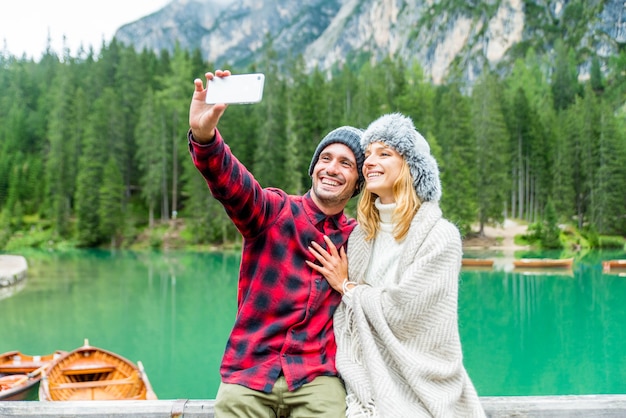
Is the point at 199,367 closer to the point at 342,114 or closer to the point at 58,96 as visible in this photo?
the point at 342,114

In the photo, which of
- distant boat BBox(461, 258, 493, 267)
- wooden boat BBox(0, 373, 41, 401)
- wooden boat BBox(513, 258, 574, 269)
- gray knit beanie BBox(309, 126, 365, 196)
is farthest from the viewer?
distant boat BBox(461, 258, 493, 267)

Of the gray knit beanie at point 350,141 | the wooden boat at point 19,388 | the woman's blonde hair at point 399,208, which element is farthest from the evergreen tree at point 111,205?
the woman's blonde hair at point 399,208

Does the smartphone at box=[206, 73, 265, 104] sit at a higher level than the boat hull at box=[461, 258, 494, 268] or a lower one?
higher

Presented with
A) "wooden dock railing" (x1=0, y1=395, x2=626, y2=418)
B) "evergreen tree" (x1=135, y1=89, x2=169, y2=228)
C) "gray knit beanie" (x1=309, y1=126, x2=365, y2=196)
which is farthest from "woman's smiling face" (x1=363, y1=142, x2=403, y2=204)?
"evergreen tree" (x1=135, y1=89, x2=169, y2=228)

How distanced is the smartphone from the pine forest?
1262 inches

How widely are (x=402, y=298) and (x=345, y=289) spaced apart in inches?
11.1

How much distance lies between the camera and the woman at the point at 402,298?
80.4 inches

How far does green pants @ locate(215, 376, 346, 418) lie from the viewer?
207 centimetres

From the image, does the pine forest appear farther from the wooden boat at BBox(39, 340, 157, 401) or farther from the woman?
the woman

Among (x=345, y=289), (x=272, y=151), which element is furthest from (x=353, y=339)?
(x=272, y=151)

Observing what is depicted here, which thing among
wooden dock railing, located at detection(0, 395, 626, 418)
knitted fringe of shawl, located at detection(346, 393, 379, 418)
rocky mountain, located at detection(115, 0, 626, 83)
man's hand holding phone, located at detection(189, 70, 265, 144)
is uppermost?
rocky mountain, located at detection(115, 0, 626, 83)

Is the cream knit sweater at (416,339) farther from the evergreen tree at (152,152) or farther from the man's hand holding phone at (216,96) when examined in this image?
the evergreen tree at (152,152)

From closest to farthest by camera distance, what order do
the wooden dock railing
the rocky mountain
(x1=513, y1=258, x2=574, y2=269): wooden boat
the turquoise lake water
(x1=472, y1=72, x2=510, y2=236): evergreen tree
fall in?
1. the wooden dock railing
2. the turquoise lake water
3. (x1=513, y1=258, x2=574, y2=269): wooden boat
4. (x1=472, y1=72, x2=510, y2=236): evergreen tree
5. the rocky mountain

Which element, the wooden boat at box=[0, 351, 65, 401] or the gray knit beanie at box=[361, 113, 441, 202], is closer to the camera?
the gray knit beanie at box=[361, 113, 441, 202]
